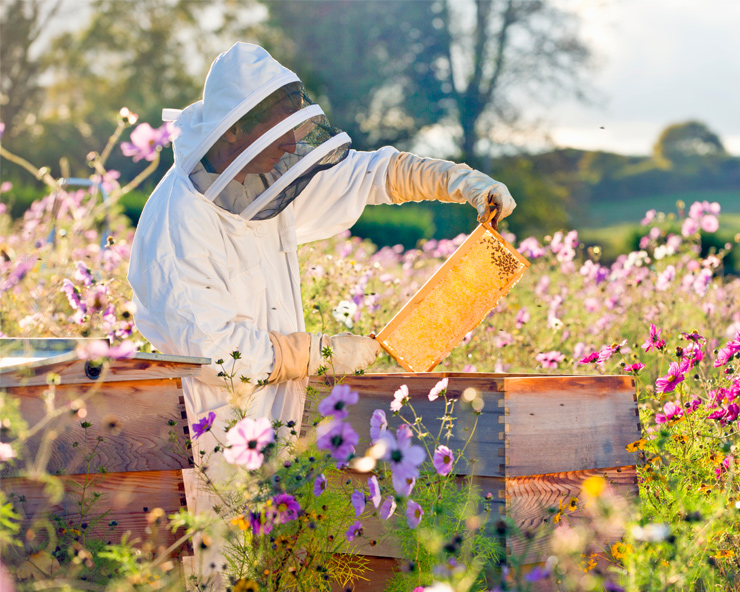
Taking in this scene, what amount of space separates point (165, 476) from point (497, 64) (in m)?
17.4

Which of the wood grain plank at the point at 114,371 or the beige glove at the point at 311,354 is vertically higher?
the beige glove at the point at 311,354

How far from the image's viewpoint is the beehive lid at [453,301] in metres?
2.76

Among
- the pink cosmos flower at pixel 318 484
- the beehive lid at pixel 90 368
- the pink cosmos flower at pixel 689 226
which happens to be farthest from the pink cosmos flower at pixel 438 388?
the pink cosmos flower at pixel 689 226

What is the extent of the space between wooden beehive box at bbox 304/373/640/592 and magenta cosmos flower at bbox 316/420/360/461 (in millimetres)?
601

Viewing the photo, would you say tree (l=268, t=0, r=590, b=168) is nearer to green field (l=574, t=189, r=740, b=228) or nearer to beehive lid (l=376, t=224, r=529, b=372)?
green field (l=574, t=189, r=740, b=228)

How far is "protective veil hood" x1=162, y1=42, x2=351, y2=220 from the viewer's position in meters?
2.49

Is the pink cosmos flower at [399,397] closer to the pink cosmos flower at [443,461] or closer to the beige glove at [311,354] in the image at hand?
the pink cosmos flower at [443,461]

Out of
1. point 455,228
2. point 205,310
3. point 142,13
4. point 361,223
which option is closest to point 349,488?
point 205,310

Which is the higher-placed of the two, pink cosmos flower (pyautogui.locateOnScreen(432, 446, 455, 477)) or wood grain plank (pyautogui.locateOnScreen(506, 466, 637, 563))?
pink cosmos flower (pyautogui.locateOnScreen(432, 446, 455, 477))

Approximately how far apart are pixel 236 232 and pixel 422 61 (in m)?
17.1

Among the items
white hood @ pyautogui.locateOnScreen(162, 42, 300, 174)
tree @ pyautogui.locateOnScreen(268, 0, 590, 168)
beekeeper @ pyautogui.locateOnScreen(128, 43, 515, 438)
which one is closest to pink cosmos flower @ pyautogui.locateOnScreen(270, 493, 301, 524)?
beekeeper @ pyautogui.locateOnScreen(128, 43, 515, 438)

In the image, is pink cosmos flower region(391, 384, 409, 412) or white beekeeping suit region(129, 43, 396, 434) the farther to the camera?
white beekeeping suit region(129, 43, 396, 434)

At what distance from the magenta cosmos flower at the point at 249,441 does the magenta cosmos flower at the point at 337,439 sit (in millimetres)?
153

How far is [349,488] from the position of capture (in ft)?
7.39
